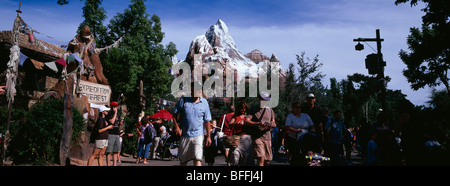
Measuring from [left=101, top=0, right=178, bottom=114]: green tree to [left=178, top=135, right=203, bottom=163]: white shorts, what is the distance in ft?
65.3

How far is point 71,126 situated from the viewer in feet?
29.5

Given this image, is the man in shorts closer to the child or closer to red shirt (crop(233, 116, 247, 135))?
red shirt (crop(233, 116, 247, 135))

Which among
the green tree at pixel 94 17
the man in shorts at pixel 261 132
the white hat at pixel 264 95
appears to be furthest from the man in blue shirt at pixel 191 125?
the green tree at pixel 94 17

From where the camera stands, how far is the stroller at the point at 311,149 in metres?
5.38

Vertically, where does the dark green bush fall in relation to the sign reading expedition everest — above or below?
below

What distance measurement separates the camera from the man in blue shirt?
203 inches

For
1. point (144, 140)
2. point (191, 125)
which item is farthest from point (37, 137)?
point (191, 125)

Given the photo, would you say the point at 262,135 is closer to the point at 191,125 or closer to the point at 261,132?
the point at 261,132

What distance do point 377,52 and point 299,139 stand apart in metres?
8.32

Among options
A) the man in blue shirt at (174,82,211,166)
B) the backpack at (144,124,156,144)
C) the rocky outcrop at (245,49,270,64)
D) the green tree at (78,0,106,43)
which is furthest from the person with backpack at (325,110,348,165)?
the rocky outcrop at (245,49,270,64)

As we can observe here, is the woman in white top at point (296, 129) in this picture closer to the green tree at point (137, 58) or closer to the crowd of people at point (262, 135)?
the crowd of people at point (262, 135)
